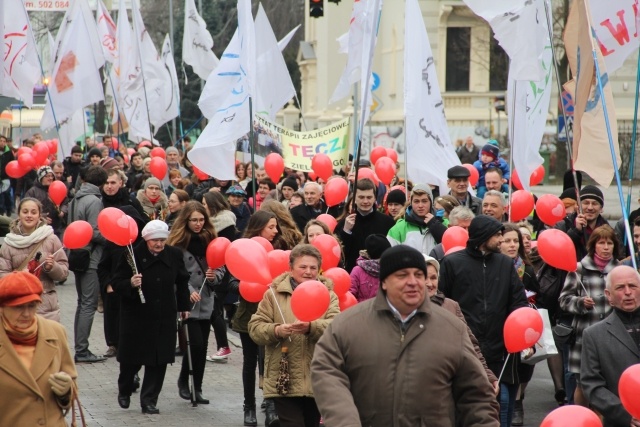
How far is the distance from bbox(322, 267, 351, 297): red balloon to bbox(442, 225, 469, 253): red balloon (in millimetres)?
1180

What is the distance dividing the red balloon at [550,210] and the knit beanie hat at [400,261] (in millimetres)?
6843

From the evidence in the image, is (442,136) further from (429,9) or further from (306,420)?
(429,9)

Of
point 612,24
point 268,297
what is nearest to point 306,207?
point 612,24

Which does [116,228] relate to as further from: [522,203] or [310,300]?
[522,203]

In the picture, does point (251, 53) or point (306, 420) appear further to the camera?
point (251, 53)

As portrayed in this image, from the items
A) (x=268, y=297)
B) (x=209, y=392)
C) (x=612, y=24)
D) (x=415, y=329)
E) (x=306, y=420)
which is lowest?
(x=209, y=392)

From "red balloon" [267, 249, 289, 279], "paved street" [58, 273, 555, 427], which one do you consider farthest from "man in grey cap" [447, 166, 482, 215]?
"red balloon" [267, 249, 289, 279]

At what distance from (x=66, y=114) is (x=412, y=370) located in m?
16.3

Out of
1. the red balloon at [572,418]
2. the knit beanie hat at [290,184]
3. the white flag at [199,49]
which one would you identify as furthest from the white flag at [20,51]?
the red balloon at [572,418]

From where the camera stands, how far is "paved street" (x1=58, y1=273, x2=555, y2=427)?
9.97m

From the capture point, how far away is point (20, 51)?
58.4 feet

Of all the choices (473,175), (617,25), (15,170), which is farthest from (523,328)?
(15,170)

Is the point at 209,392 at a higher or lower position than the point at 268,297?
lower

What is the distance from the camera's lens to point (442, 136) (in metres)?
13.5
